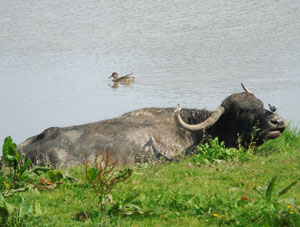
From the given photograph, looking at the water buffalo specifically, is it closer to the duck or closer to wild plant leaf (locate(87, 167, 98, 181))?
wild plant leaf (locate(87, 167, 98, 181))

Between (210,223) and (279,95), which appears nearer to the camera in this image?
(210,223)

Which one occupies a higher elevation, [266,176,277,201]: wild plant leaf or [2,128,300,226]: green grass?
[266,176,277,201]: wild plant leaf

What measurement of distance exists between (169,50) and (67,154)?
13.8m

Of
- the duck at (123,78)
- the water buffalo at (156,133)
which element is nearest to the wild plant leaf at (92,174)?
the water buffalo at (156,133)

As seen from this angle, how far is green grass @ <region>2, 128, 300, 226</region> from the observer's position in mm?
5324

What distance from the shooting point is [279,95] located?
52.3 ft

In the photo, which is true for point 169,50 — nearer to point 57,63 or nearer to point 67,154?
point 57,63

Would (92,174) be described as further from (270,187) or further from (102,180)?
(270,187)

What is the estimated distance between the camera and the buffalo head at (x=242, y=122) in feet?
31.1

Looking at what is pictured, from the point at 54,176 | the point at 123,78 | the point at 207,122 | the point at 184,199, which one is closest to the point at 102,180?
the point at 184,199

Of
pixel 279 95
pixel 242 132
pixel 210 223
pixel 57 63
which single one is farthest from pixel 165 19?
pixel 210 223

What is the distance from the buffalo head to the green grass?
123 centimetres

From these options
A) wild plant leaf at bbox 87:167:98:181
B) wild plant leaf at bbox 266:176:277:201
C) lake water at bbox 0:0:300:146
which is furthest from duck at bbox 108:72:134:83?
wild plant leaf at bbox 266:176:277:201

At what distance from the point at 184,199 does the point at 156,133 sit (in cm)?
370
